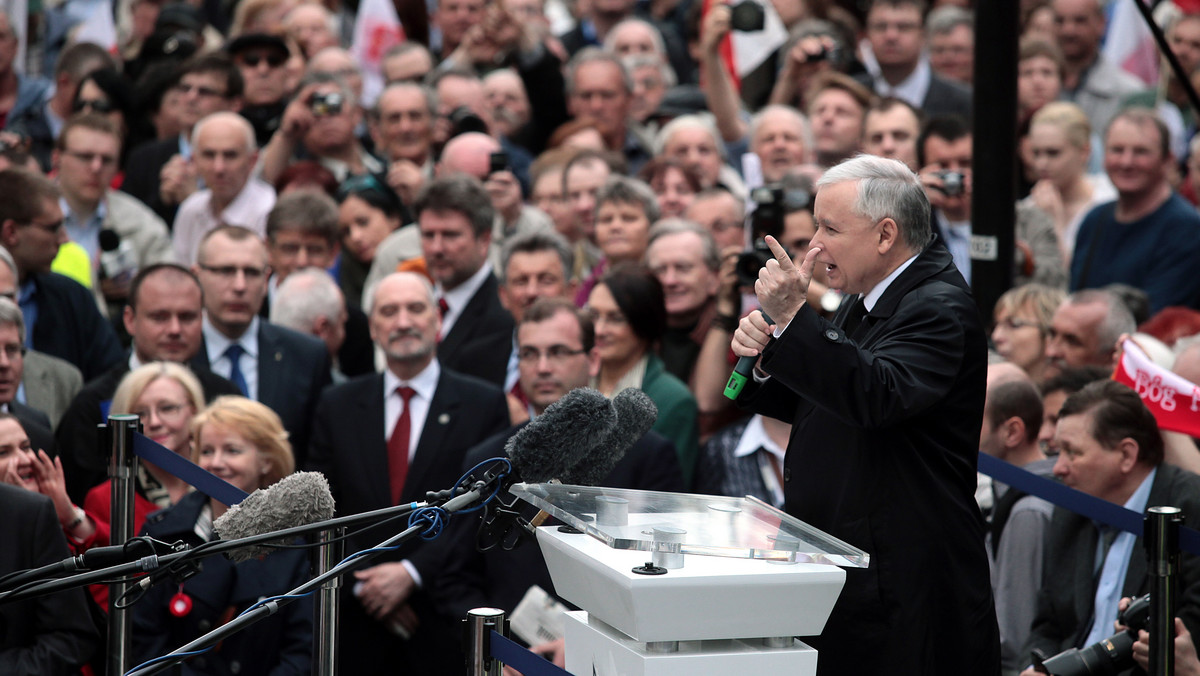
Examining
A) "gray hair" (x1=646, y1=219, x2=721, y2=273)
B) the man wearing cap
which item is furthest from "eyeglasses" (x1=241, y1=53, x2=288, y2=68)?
"gray hair" (x1=646, y1=219, x2=721, y2=273)

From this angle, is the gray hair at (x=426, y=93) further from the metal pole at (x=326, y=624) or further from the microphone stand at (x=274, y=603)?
the microphone stand at (x=274, y=603)

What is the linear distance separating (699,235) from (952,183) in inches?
54.0

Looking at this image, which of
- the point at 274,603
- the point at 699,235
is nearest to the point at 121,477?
the point at 274,603

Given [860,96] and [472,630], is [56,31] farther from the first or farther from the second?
[472,630]

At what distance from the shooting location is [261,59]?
369 inches

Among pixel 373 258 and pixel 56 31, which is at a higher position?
pixel 56 31

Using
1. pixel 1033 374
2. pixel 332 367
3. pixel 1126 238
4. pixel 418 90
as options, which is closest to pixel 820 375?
pixel 1033 374

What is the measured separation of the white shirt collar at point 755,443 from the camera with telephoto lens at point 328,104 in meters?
3.98

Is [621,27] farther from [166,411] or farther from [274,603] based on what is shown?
[274,603]

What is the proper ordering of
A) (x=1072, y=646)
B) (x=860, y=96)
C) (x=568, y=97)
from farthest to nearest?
(x=568, y=97)
(x=860, y=96)
(x=1072, y=646)

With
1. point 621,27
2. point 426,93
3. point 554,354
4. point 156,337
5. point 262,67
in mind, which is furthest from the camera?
point 621,27

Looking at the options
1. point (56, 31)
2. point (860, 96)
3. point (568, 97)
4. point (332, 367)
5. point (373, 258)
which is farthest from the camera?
point (56, 31)

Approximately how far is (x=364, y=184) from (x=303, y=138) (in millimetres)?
1030

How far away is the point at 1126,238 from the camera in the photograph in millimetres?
7141
